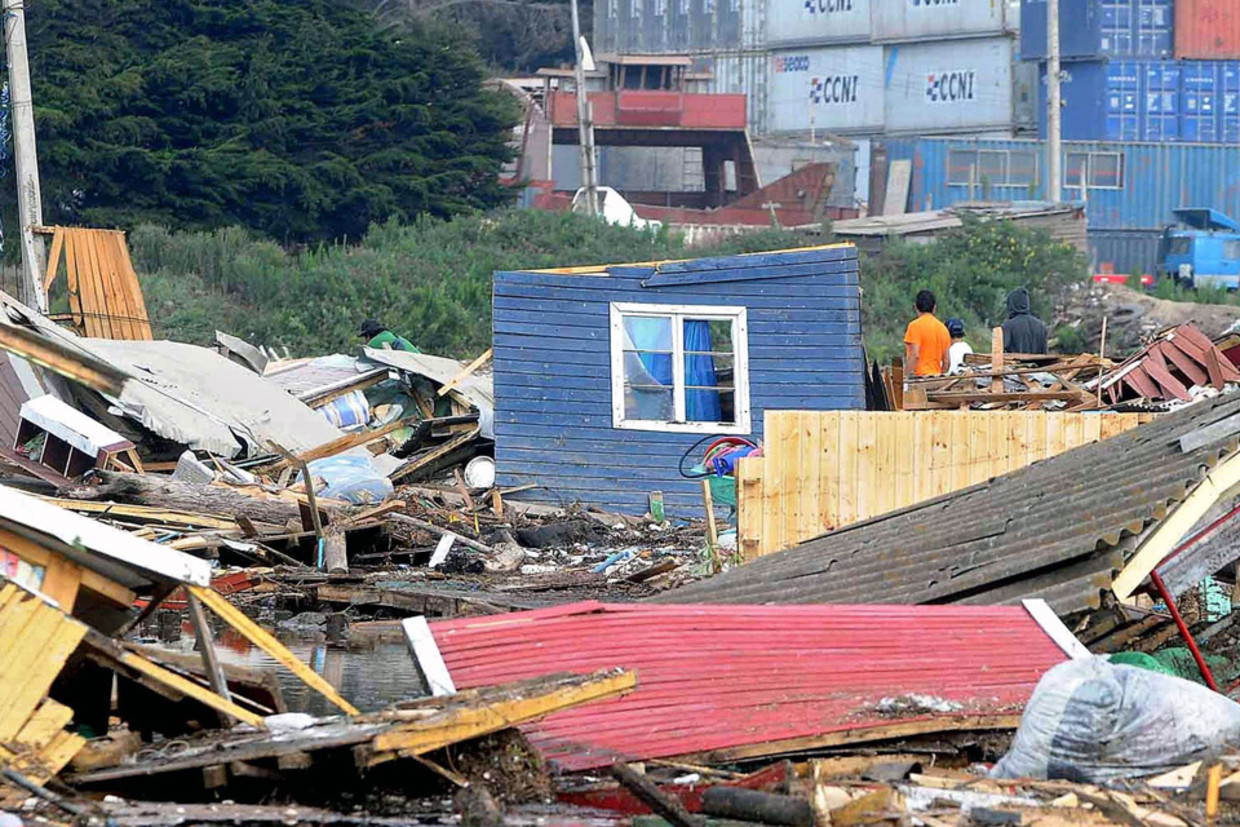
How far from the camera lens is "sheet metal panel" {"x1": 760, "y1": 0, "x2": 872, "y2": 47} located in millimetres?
63500

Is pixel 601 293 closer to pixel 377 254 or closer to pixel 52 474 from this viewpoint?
pixel 52 474

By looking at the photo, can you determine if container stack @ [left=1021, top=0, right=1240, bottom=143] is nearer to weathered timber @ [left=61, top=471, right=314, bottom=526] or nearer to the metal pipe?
weathered timber @ [left=61, top=471, right=314, bottom=526]

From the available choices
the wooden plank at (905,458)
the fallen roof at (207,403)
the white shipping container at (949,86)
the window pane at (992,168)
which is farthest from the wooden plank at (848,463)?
the white shipping container at (949,86)

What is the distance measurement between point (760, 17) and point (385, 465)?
49.9 meters

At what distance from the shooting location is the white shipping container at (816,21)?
63.5m

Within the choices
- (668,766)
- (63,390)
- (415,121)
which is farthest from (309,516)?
(415,121)

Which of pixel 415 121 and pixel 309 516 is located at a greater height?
pixel 415 121

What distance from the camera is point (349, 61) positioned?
4006cm

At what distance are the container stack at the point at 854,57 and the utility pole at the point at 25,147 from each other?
140ft

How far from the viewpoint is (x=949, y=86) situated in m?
62.8

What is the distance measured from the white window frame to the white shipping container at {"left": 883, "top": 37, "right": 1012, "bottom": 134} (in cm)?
4549

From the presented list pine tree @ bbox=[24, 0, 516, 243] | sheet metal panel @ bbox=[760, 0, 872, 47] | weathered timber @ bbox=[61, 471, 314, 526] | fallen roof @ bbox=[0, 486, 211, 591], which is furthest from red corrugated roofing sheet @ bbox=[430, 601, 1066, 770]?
sheet metal panel @ bbox=[760, 0, 872, 47]

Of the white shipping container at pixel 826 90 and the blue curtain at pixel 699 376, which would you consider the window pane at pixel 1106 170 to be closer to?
the white shipping container at pixel 826 90

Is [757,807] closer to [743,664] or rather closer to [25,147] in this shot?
[743,664]
